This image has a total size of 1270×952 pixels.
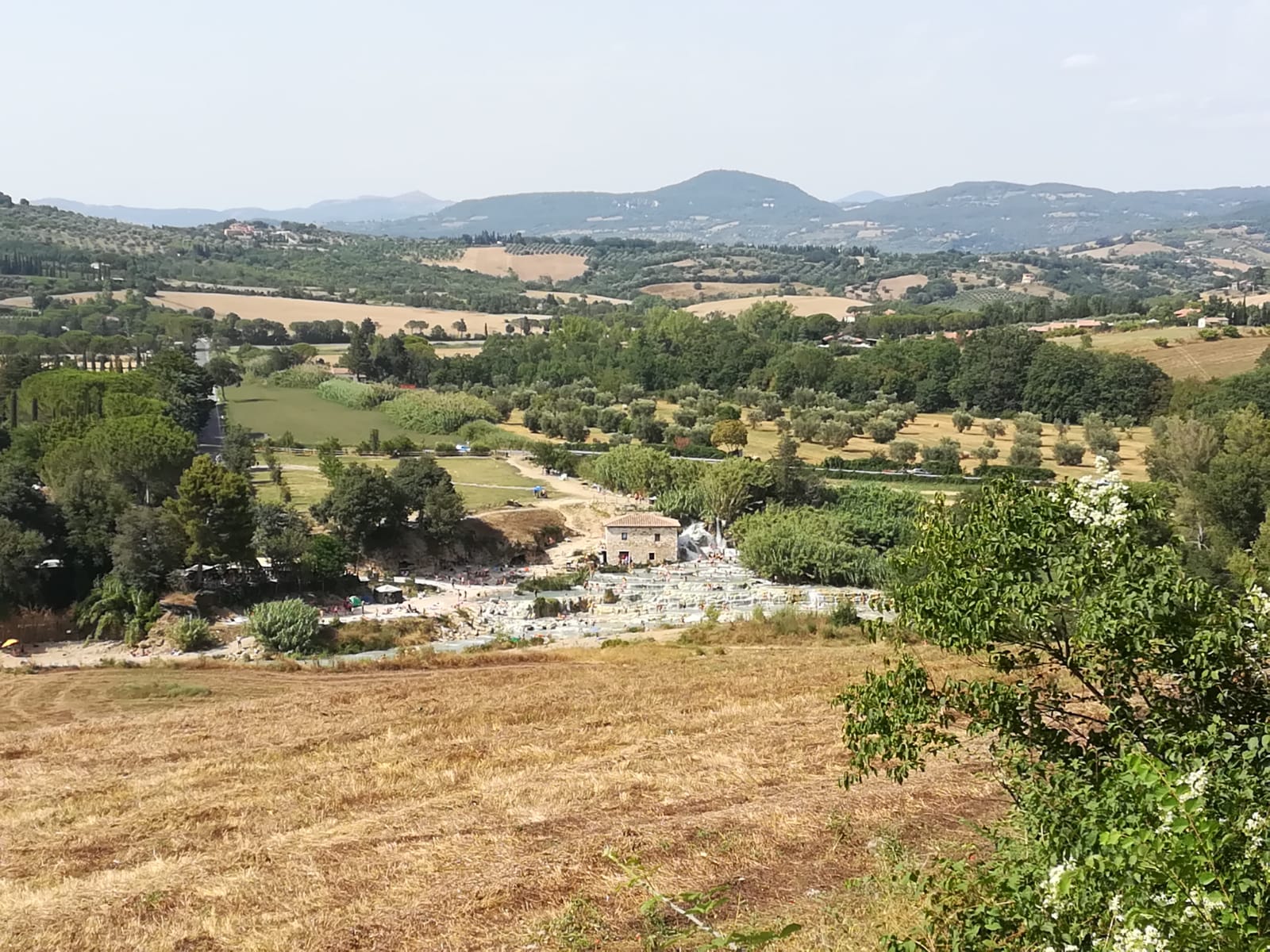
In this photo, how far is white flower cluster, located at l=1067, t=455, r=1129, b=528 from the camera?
817 cm

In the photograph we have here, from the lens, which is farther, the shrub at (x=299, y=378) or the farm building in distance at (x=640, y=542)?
the shrub at (x=299, y=378)

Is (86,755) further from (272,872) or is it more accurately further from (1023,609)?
(1023,609)

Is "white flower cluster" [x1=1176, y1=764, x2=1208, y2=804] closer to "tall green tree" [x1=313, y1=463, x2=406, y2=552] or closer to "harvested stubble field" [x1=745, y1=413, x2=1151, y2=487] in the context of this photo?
"tall green tree" [x1=313, y1=463, x2=406, y2=552]

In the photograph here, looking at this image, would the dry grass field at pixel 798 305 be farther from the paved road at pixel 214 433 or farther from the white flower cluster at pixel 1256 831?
the white flower cluster at pixel 1256 831

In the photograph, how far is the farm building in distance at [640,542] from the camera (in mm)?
49469

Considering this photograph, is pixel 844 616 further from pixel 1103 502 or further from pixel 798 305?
pixel 798 305

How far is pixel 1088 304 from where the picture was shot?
494 feet

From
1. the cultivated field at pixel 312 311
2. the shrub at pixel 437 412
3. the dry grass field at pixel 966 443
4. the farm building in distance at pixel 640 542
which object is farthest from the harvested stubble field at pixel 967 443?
the cultivated field at pixel 312 311

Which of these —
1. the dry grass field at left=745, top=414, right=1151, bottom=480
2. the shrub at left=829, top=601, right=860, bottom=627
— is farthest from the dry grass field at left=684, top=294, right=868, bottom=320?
the shrub at left=829, top=601, right=860, bottom=627

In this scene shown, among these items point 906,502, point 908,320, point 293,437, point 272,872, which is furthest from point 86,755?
point 908,320

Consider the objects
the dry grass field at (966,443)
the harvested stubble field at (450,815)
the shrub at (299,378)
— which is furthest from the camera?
the shrub at (299,378)

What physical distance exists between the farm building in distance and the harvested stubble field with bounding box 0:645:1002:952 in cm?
2261

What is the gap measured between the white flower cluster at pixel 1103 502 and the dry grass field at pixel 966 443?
184 feet

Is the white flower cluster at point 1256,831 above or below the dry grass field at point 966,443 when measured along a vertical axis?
above
